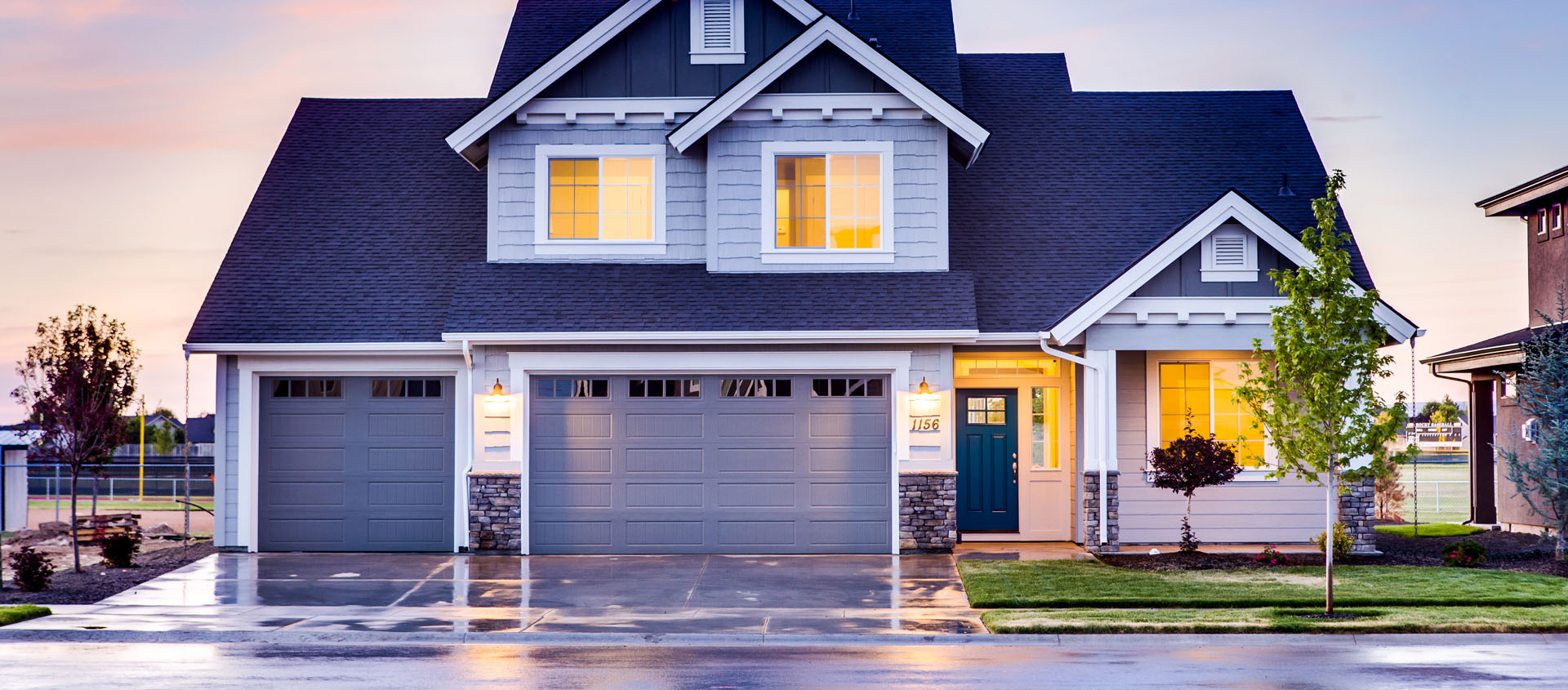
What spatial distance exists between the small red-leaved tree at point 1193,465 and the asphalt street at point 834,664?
459cm

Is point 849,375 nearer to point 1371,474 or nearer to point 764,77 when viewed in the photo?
point 764,77

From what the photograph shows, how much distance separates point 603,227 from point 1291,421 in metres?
9.29

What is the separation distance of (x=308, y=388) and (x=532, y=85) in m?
5.12

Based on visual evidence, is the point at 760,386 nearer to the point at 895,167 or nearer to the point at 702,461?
the point at 702,461

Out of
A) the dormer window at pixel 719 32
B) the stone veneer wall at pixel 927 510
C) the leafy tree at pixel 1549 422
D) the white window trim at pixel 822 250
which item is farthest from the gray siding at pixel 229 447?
the leafy tree at pixel 1549 422

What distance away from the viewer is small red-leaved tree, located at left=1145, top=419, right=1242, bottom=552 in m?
16.2

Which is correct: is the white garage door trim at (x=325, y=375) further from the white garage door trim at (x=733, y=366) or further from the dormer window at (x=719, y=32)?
the dormer window at (x=719, y=32)

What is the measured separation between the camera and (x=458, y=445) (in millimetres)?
17578

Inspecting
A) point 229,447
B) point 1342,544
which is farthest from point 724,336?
point 1342,544

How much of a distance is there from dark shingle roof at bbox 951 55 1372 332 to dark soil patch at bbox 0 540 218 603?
10856 millimetres

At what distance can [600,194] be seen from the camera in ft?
59.4

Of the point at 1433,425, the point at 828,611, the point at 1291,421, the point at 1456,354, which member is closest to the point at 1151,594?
the point at 1291,421

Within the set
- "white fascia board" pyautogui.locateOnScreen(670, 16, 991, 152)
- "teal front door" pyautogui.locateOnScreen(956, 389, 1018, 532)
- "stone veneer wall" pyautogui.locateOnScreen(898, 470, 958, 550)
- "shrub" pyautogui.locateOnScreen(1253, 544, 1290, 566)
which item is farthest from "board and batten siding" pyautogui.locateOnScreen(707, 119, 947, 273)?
"shrub" pyautogui.locateOnScreen(1253, 544, 1290, 566)

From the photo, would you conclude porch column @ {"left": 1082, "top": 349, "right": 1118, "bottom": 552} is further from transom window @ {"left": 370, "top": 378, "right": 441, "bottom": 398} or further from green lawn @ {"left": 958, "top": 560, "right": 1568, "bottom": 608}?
transom window @ {"left": 370, "top": 378, "right": 441, "bottom": 398}
